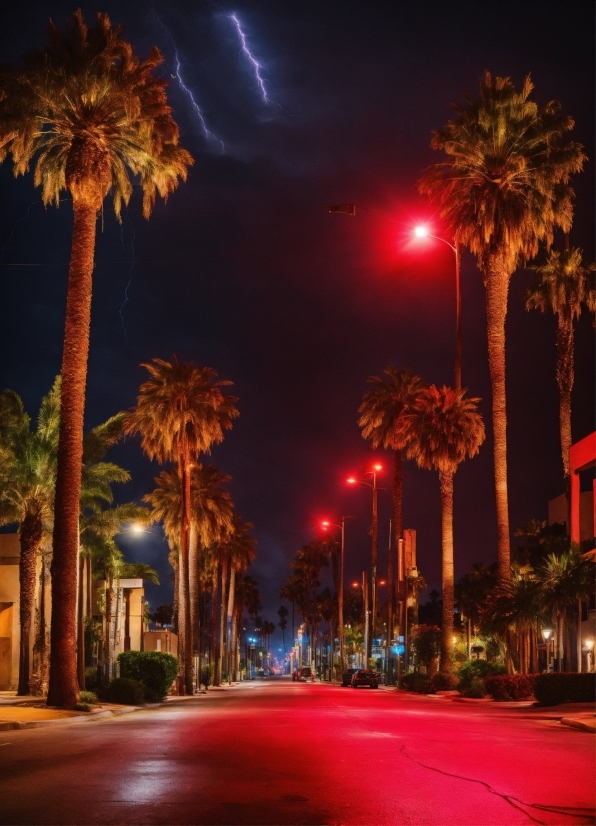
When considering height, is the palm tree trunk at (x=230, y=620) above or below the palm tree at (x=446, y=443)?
below

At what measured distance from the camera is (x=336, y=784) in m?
11.7

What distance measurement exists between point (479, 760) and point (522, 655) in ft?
88.1

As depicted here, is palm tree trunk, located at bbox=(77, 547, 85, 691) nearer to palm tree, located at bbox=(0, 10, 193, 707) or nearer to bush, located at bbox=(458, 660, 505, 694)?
palm tree, located at bbox=(0, 10, 193, 707)

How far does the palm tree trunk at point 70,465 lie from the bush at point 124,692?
6.58m

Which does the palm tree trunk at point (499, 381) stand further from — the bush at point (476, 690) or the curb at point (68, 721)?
the curb at point (68, 721)

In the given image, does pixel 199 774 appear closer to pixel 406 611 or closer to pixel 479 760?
pixel 479 760

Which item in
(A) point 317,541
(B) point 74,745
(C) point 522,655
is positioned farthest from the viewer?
(A) point 317,541

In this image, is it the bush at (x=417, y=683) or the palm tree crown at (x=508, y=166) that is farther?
the bush at (x=417, y=683)

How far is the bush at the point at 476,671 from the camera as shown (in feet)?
145

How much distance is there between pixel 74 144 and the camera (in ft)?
100

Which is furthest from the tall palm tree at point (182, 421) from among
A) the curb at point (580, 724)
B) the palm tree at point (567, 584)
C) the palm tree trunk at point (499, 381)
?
the curb at point (580, 724)

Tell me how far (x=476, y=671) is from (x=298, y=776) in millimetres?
34099

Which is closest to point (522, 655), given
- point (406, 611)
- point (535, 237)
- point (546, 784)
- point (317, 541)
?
point (535, 237)

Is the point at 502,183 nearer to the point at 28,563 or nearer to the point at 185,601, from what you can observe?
the point at 28,563
